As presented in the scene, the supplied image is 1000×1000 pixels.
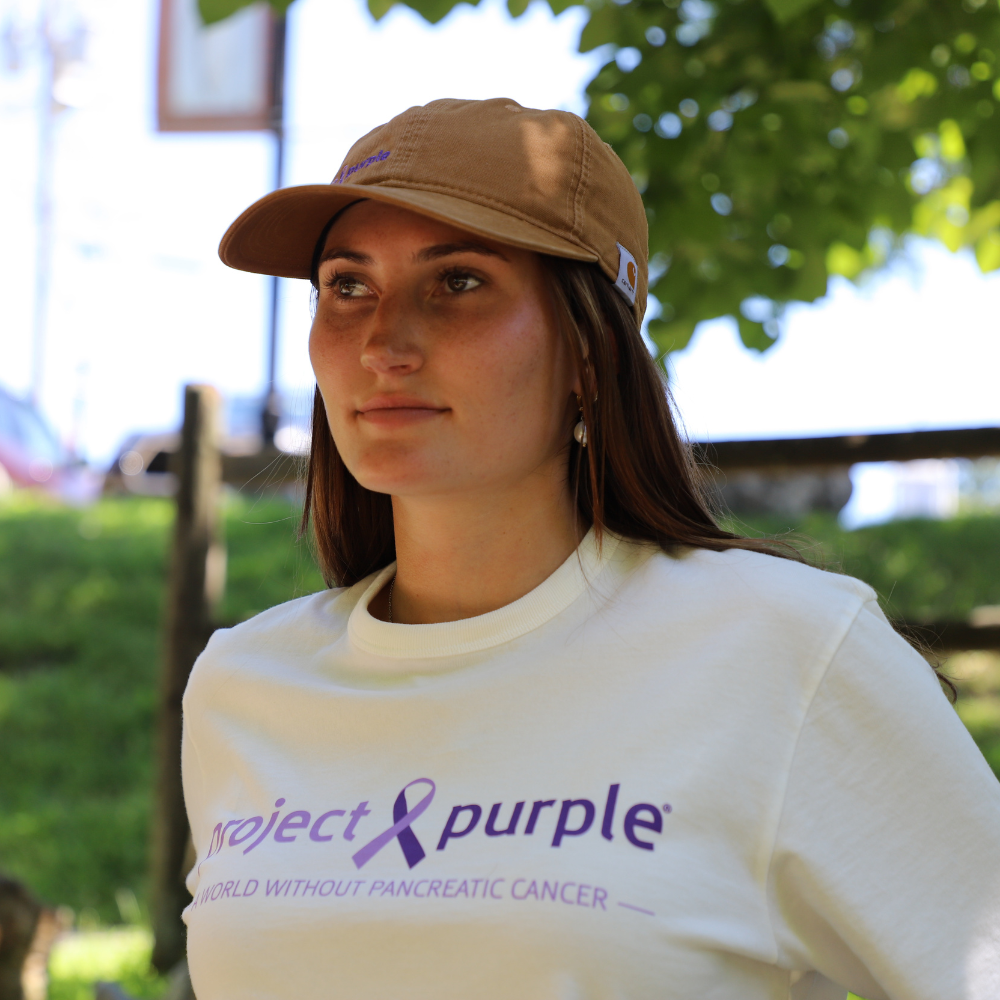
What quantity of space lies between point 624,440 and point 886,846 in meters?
0.56

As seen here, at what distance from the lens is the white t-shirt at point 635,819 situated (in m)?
1.21

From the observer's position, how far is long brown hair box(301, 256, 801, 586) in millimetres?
1463

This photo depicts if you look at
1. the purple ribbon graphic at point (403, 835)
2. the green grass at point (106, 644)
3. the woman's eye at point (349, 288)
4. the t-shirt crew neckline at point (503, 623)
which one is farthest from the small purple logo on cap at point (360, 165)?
the green grass at point (106, 644)

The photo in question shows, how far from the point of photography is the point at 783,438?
10.0 feet

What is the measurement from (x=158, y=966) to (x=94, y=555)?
5010 mm

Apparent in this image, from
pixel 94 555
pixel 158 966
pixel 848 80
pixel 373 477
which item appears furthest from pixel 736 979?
pixel 94 555

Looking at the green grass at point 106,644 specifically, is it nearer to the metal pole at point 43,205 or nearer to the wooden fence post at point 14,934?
the wooden fence post at point 14,934

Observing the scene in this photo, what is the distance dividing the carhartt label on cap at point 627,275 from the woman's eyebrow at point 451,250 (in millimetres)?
162

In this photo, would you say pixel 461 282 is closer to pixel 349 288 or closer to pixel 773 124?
pixel 349 288

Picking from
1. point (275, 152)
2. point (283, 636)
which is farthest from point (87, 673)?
point (283, 636)

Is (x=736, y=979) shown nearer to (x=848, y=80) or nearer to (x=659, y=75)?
(x=659, y=75)

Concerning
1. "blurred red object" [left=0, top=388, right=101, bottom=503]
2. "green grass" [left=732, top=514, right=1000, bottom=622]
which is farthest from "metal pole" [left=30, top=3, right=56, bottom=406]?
"green grass" [left=732, top=514, right=1000, bottom=622]

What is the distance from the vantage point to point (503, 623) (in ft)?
4.80

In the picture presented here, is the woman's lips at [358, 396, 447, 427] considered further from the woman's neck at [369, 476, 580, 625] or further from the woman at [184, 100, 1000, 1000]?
the woman's neck at [369, 476, 580, 625]
